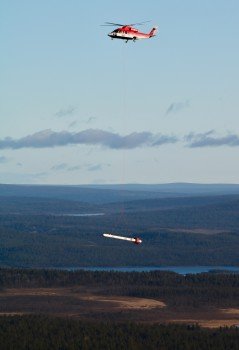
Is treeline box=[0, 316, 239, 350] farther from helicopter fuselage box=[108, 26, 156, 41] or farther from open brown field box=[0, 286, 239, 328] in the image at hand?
helicopter fuselage box=[108, 26, 156, 41]

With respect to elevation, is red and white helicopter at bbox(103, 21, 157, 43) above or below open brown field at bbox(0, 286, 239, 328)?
above

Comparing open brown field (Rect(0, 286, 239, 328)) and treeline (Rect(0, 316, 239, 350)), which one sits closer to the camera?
treeline (Rect(0, 316, 239, 350))

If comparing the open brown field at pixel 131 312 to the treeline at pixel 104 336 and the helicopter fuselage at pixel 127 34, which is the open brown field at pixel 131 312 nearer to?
the treeline at pixel 104 336

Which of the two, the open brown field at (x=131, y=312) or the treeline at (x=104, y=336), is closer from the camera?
the treeline at (x=104, y=336)

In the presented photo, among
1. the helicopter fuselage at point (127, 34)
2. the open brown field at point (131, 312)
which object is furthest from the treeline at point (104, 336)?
the helicopter fuselage at point (127, 34)

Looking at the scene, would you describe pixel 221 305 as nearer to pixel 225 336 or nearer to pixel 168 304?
pixel 168 304

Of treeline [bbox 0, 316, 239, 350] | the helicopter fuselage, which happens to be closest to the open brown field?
treeline [bbox 0, 316, 239, 350]

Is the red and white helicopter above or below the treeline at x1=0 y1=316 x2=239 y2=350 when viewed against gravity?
above

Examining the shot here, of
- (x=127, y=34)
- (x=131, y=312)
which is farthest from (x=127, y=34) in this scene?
(x=131, y=312)
